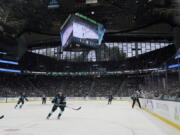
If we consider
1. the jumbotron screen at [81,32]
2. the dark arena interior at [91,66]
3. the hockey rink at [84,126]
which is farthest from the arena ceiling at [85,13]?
the hockey rink at [84,126]

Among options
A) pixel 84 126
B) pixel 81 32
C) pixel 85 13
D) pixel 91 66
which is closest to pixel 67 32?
pixel 81 32

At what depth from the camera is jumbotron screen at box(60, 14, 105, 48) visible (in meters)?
16.7

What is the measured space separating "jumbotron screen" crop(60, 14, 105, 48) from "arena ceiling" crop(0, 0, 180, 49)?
1.82m

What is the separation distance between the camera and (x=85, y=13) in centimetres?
1947

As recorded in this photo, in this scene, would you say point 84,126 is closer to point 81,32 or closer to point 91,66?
point 81,32

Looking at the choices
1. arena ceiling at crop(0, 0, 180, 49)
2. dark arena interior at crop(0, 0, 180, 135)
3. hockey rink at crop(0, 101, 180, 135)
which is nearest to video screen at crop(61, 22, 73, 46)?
dark arena interior at crop(0, 0, 180, 135)

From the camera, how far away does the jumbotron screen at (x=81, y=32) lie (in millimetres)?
16719

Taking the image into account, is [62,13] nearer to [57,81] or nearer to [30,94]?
[30,94]

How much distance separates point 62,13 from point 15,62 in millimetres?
18563

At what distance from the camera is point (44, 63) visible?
127 ft

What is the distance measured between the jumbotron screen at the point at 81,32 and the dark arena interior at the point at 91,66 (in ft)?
0.32

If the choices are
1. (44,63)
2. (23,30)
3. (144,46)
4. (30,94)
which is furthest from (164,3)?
(44,63)

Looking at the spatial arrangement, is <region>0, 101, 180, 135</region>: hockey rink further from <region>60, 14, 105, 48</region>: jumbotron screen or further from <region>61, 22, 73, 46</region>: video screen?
<region>61, 22, 73, 46</region>: video screen

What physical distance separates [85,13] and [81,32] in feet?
11.8
